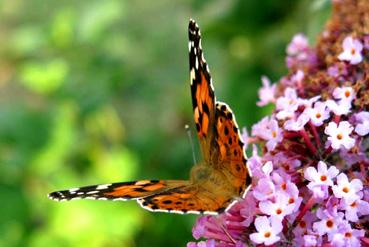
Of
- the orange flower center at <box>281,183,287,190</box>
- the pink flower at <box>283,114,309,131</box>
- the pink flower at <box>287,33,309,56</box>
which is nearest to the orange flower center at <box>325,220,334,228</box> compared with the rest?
the orange flower center at <box>281,183,287,190</box>

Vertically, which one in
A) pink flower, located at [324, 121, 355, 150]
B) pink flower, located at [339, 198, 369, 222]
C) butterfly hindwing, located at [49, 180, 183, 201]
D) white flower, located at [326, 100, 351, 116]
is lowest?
A: pink flower, located at [339, 198, 369, 222]

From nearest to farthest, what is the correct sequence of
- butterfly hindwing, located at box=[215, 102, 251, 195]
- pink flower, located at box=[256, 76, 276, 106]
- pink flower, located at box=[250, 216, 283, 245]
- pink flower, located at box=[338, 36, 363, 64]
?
pink flower, located at box=[250, 216, 283, 245] < butterfly hindwing, located at box=[215, 102, 251, 195] < pink flower, located at box=[338, 36, 363, 64] < pink flower, located at box=[256, 76, 276, 106]

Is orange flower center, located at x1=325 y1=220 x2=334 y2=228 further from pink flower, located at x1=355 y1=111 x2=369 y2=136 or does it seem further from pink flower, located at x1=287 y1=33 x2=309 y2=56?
pink flower, located at x1=287 y1=33 x2=309 y2=56

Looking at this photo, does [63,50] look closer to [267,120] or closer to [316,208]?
[267,120]

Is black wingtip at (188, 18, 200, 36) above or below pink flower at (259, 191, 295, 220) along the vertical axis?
above

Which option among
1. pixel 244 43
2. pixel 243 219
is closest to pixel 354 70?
pixel 243 219

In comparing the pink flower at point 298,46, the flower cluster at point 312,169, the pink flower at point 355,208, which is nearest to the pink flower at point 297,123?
the flower cluster at point 312,169
